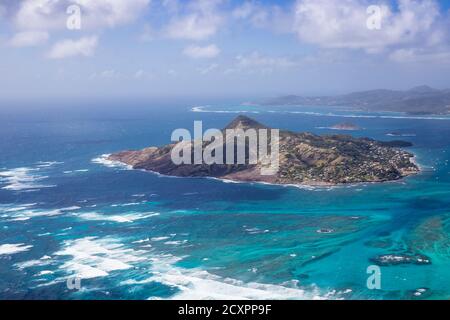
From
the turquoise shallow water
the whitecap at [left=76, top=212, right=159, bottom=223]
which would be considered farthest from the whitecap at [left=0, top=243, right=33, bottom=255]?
the whitecap at [left=76, top=212, right=159, bottom=223]

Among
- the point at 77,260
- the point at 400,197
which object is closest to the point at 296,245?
the point at 77,260

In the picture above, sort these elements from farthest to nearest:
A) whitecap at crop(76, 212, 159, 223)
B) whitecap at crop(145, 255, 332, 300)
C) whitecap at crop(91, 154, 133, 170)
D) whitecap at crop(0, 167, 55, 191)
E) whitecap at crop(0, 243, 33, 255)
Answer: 1. whitecap at crop(91, 154, 133, 170)
2. whitecap at crop(0, 167, 55, 191)
3. whitecap at crop(76, 212, 159, 223)
4. whitecap at crop(0, 243, 33, 255)
5. whitecap at crop(145, 255, 332, 300)

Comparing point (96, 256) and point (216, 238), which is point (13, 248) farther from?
point (216, 238)

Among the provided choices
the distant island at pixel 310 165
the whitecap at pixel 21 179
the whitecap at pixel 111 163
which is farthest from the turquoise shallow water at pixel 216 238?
the whitecap at pixel 111 163

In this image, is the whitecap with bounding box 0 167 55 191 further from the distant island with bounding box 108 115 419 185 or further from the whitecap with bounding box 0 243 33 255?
the whitecap with bounding box 0 243 33 255

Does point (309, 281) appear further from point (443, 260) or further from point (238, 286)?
point (443, 260)
